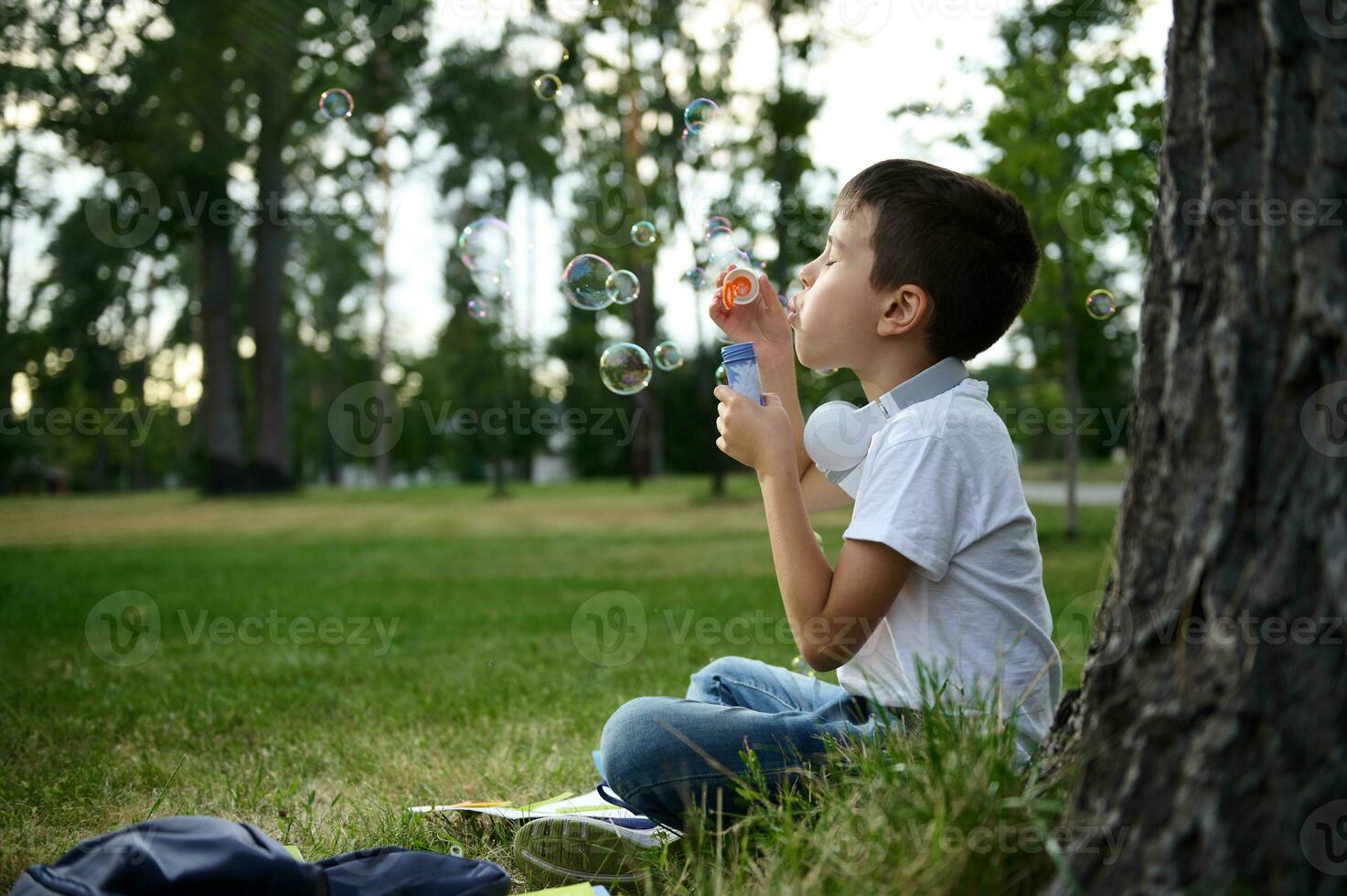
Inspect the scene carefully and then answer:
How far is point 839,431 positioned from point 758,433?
0.20m

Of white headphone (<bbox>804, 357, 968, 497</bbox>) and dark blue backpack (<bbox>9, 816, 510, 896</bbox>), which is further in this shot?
white headphone (<bbox>804, 357, 968, 497</bbox>)

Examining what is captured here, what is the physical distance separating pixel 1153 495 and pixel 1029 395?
13.2m

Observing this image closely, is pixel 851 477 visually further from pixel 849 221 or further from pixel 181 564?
pixel 181 564

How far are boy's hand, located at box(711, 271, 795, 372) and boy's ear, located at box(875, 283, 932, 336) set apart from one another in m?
0.31

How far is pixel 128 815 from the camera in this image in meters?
2.61

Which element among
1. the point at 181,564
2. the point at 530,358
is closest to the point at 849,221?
the point at 181,564

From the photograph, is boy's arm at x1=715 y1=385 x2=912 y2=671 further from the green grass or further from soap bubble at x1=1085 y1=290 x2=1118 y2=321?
soap bubble at x1=1085 y1=290 x2=1118 y2=321

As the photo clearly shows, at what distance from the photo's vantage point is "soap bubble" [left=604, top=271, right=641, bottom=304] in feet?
11.3

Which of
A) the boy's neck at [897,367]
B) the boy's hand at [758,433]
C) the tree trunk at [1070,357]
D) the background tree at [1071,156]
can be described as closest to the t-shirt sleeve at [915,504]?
the boy's hand at [758,433]

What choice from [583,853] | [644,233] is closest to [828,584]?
[583,853]

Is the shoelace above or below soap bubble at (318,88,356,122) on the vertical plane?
below

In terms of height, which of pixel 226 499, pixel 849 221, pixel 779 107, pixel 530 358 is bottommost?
pixel 226 499

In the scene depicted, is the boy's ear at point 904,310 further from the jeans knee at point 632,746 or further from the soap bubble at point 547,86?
the soap bubble at point 547,86

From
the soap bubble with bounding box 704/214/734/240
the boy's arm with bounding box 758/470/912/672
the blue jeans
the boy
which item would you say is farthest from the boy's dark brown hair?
the soap bubble with bounding box 704/214/734/240
